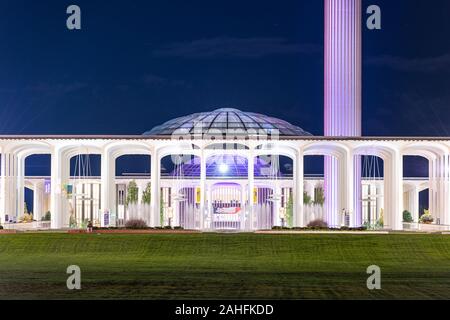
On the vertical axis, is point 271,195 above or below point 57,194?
below

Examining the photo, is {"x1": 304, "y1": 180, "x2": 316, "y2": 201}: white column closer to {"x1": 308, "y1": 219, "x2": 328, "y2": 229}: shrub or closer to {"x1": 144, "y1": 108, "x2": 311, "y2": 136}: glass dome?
{"x1": 144, "y1": 108, "x2": 311, "y2": 136}: glass dome

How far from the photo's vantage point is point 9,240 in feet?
123

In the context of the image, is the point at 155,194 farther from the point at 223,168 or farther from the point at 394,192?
the point at 223,168

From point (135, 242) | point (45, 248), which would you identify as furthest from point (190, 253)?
point (45, 248)

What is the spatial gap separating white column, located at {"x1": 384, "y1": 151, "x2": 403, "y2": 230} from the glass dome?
11314mm

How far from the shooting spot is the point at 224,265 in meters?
30.8

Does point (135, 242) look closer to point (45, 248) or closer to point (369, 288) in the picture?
point (45, 248)

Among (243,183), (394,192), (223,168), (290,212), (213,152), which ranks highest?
(213,152)

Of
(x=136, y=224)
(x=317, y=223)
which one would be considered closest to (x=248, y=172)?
(x=317, y=223)

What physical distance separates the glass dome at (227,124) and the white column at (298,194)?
422 inches

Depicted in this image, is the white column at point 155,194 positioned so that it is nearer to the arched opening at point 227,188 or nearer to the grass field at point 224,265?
the arched opening at point 227,188

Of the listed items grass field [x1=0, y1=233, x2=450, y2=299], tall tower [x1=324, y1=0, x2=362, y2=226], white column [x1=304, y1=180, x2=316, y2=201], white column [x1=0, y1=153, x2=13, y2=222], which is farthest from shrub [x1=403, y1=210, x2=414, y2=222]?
white column [x1=0, y1=153, x2=13, y2=222]

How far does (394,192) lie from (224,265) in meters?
21.9

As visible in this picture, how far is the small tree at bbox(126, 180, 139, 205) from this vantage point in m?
57.9
